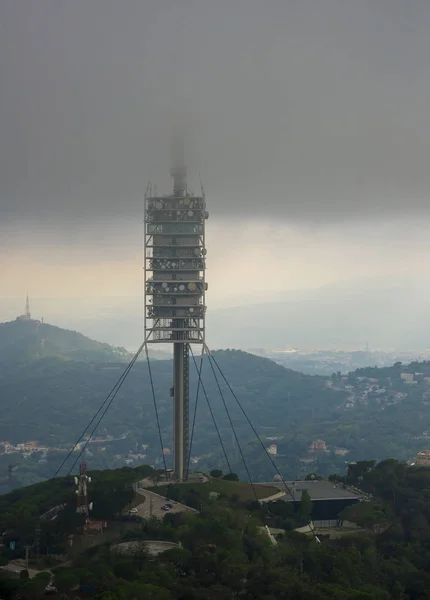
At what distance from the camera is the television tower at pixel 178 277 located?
67.6 m

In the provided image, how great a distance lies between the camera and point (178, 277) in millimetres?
67875

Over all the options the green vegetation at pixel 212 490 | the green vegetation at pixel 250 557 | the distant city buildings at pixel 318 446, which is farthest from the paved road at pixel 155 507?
the distant city buildings at pixel 318 446

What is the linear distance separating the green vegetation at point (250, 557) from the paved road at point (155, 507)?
128cm

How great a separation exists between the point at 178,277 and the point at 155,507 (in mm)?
15767

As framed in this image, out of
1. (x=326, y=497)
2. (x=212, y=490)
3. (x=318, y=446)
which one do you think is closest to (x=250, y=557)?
(x=212, y=490)

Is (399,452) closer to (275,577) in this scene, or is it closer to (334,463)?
(334,463)

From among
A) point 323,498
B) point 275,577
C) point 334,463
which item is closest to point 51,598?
point 275,577

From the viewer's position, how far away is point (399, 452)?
534ft

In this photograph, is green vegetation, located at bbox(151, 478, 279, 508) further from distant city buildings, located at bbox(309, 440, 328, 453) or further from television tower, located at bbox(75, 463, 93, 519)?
distant city buildings, located at bbox(309, 440, 328, 453)

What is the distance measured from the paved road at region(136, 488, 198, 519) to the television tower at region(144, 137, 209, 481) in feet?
23.3

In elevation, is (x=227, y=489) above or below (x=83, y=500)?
below

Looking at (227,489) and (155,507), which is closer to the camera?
(155,507)

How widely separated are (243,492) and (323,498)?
4719 millimetres

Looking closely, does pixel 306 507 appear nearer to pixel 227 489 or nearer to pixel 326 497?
pixel 326 497
